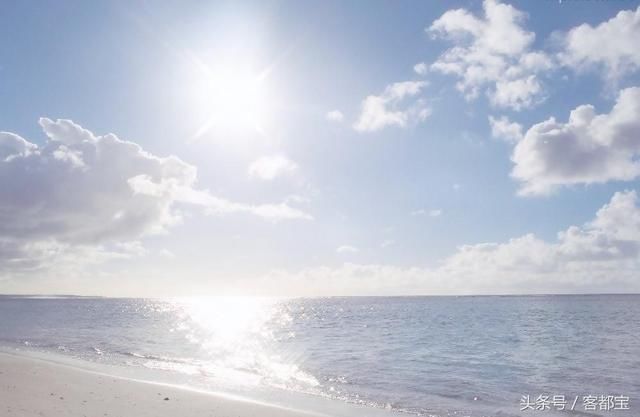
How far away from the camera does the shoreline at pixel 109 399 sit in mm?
13906

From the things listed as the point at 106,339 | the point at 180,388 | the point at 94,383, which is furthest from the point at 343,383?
the point at 106,339

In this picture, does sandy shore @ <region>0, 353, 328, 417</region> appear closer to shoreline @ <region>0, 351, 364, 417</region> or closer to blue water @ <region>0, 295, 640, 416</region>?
shoreline @ <region>0, 351, 364, 417</region>

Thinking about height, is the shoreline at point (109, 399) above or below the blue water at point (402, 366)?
above

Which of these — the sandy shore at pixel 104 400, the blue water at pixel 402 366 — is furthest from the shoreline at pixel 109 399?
the blue water at pixel 402 366

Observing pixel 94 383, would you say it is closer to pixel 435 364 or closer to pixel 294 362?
pixel 294 362

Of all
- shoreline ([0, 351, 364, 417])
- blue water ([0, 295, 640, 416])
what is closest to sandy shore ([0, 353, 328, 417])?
shoreline ([0, 351, 364, 417])

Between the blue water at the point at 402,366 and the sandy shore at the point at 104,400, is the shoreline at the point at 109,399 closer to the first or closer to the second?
the sandy shore at the point at 104,400

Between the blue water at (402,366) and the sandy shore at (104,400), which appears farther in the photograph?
the blue water at (402,366)

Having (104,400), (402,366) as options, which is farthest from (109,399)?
(402,366)

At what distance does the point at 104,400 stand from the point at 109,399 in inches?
10.7

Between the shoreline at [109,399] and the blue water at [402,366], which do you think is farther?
the blue water at [402,366]

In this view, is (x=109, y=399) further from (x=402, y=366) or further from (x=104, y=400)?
(x=402, y=366)

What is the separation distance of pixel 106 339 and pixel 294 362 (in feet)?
80.2

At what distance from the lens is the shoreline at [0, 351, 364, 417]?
547 inches
